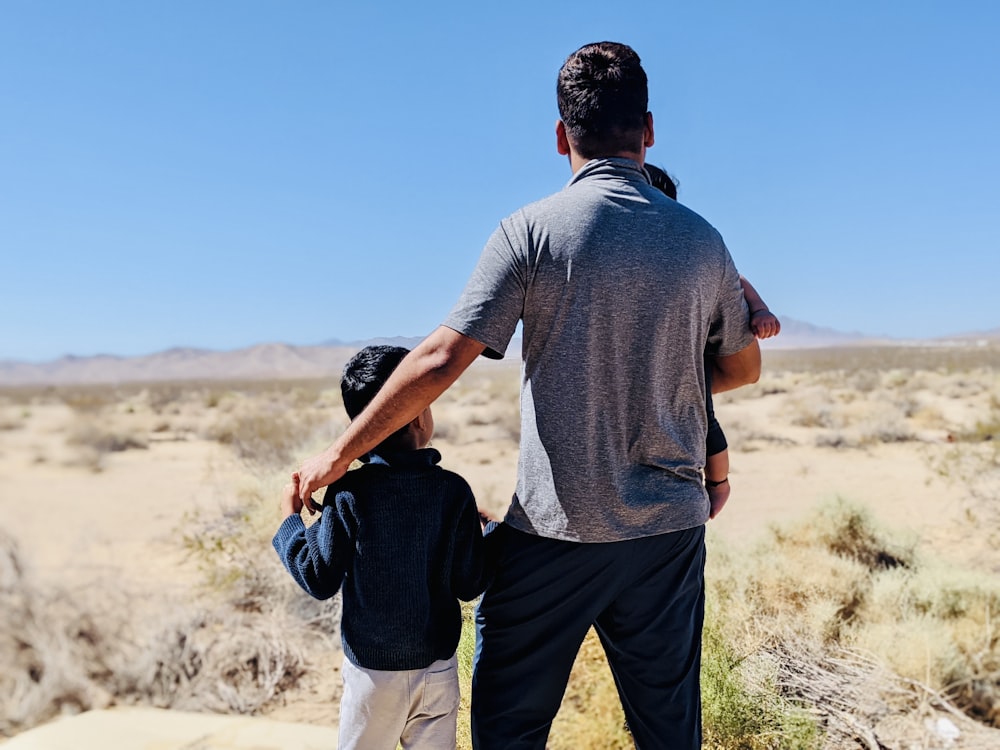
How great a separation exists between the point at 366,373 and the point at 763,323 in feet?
3.33

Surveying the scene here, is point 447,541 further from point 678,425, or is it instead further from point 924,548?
point 924,548

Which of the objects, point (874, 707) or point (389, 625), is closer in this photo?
point (389, 625)

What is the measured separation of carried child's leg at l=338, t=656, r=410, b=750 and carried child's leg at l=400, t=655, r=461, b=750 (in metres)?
0.04

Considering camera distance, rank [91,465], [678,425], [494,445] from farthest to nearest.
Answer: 1. [494,445]
2. [91,465]
3. [678,425]

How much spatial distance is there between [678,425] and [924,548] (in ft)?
22.9

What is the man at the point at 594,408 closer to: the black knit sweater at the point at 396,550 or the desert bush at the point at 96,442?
the black knit sweater at the point at 396,550

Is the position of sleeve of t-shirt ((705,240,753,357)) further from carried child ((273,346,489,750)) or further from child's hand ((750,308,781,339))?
carried child ((273,346,489,750))

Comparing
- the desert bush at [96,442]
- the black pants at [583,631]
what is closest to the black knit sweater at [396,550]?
the black pants at [583,631]

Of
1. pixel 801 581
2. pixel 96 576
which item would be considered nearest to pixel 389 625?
pixel 801 581

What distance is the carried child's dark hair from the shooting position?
1965mm

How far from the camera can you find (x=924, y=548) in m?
7.65

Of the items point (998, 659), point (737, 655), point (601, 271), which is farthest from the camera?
point (998, 659)

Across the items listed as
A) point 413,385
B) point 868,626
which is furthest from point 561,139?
point 868,626

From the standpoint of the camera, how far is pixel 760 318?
207 cm
